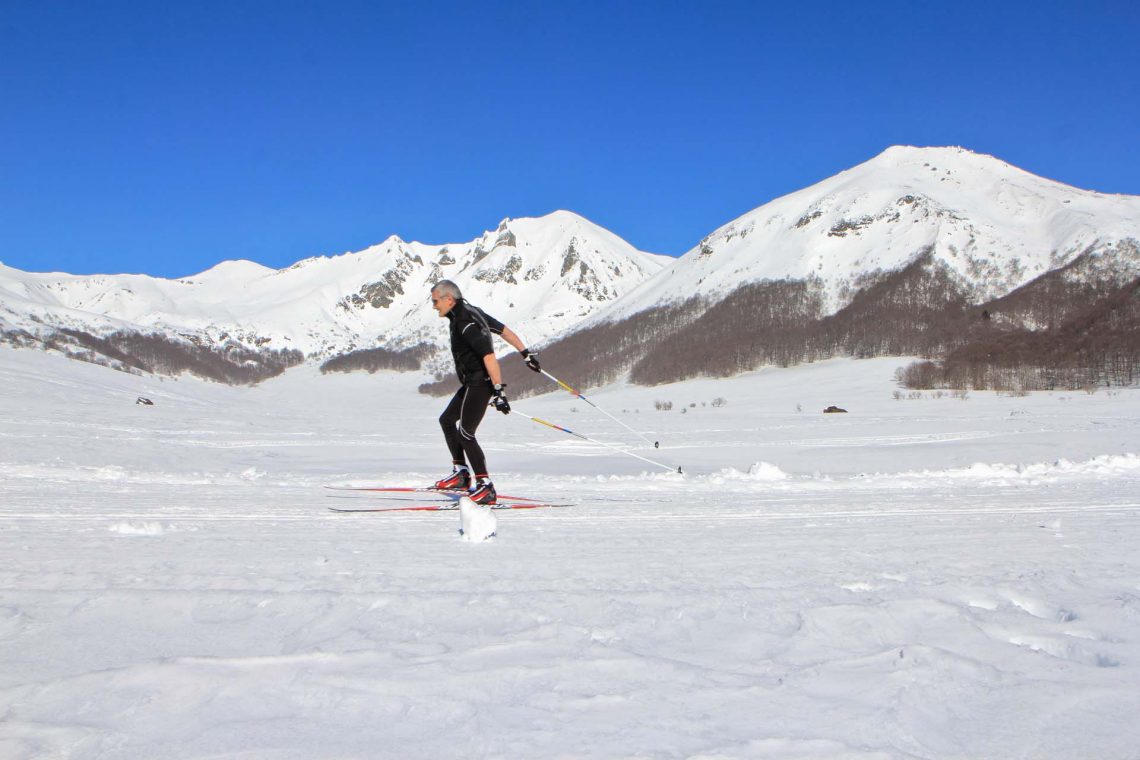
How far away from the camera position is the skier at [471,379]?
8.01 m

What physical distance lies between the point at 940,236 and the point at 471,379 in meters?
173

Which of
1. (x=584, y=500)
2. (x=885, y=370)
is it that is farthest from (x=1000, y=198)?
(x=584, y=500)

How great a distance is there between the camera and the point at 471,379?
27.1 feet

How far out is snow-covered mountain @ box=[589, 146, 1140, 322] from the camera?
145250 mm

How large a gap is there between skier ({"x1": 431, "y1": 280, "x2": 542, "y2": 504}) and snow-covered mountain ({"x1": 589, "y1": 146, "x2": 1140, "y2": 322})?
486 feet

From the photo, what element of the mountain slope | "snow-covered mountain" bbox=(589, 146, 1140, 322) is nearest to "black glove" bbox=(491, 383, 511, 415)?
the mountain slope

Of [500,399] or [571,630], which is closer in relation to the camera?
[571,630]

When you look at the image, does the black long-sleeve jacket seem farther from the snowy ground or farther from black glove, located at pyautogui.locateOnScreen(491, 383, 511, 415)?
the snowy ground

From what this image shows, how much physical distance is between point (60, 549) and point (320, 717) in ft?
11.0

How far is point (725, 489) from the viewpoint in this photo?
9969 millimetres

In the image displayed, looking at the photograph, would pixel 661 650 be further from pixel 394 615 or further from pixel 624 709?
pixel 394 615

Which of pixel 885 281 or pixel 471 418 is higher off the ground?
pixel 885 281

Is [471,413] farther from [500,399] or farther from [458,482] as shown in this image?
[458,482]

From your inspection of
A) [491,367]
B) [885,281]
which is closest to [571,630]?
[491,367]
